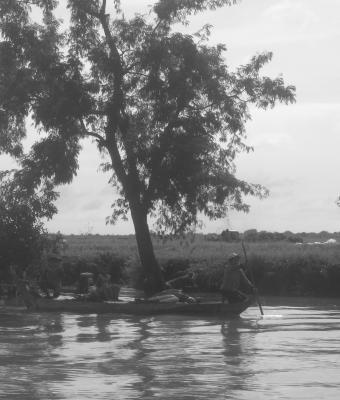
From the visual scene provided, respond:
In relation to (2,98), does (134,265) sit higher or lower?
lower

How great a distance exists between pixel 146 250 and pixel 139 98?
6261 mm

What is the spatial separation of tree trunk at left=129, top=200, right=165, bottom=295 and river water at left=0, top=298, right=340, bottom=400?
26.1ft

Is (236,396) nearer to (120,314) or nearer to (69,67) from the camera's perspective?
(120,314)

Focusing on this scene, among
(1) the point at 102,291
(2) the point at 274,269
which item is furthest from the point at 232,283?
(2) the point at 274,269

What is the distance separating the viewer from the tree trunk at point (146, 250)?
38.8 meters

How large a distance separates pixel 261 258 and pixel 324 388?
85.8ft

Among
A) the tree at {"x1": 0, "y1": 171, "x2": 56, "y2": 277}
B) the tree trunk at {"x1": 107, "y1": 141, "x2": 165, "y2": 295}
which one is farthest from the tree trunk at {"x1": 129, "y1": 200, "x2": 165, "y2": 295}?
the tree at {"x1": 0, "y1": 171, "x2": 56, "y2": 277}

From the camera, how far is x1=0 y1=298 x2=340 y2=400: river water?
50.2ft

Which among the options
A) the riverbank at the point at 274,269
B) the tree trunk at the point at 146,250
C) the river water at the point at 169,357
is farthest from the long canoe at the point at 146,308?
the tree trunk at the point at 146,250

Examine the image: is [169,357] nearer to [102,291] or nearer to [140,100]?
[102,291]

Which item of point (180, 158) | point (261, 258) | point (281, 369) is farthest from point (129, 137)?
point (281, 369)

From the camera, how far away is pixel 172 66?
38250 mm

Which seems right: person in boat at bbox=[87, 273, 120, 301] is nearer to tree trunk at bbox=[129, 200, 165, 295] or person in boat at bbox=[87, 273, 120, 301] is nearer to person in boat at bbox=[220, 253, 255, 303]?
person in boat at bbox=[220, 253, 255, 303]

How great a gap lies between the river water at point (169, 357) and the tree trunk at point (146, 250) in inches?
314
